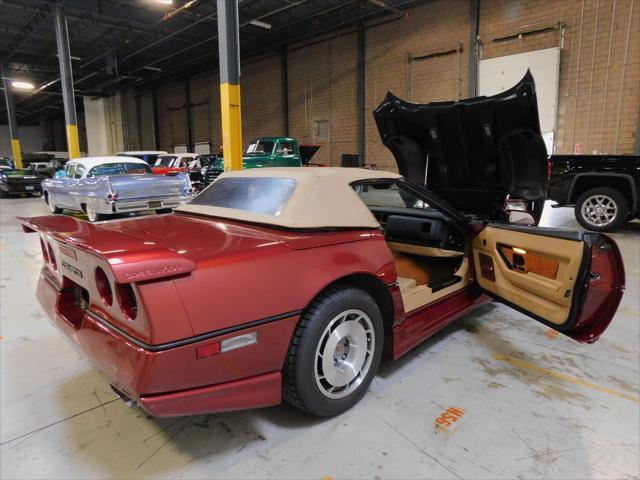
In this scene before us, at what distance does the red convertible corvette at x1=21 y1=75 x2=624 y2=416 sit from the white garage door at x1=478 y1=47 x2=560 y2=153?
326 inches

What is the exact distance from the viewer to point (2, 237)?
7.11 metres

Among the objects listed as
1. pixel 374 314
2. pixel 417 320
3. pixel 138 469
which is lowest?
pixel 138 469

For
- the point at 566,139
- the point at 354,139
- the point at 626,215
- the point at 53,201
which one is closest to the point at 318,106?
the point at 354,139

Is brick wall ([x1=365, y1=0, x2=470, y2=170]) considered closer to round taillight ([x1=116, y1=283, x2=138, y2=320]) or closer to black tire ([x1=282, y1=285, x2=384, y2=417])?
black tire ([x1=282, y1=285, x2=384, y2=417])

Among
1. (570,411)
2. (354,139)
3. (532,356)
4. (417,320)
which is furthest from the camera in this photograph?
(354,139)

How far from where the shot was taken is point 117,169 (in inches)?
338

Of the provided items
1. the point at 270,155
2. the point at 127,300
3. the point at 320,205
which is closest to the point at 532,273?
the point at 320,205

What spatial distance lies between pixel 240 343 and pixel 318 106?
15046mm

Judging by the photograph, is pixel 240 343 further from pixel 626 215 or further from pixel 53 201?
pixel 53 201

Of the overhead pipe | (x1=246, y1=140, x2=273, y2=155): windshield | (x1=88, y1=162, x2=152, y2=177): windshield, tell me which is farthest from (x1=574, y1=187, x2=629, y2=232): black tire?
(x1=88, y1=162, x2=152, y2=177): windshield

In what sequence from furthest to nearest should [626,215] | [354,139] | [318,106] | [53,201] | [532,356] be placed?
[318,106], [354,139], [53,201], [626,215], [532,356]

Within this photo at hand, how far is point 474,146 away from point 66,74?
13.7 m

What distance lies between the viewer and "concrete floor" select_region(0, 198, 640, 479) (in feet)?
5.63

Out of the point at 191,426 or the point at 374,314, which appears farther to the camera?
the point at 374,314
